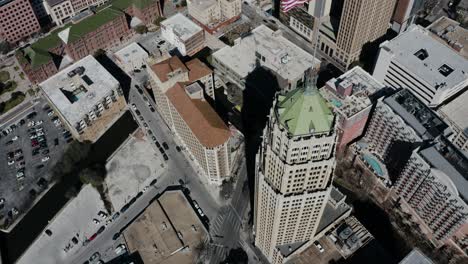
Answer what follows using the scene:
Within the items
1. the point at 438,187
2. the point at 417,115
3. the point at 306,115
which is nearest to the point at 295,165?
the point at 306,115

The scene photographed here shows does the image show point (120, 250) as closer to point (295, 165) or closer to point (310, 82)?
point (295, 165)

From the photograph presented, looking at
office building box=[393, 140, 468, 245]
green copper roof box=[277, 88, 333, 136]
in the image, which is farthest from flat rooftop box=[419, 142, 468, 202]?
green copper roof box=[277, 88, 333, 136]

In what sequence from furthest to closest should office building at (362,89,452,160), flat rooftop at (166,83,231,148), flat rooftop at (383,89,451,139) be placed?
flat rooftop at (166,83,231,148) < flat rooftop at (383,89,451,139) < office building at (362,89,452,160)

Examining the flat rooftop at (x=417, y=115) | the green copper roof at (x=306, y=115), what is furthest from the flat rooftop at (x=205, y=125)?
the green copper roof at (x=306, y=115)

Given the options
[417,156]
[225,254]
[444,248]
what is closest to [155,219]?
[225,254]

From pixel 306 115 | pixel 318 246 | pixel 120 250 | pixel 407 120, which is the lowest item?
pixel 120 250

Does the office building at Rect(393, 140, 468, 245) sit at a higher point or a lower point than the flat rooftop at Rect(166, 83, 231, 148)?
lower

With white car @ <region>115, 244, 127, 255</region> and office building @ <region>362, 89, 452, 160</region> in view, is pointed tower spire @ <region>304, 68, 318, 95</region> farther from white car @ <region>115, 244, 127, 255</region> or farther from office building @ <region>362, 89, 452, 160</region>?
white car @ <region>115, 244, 127, 255</region>
